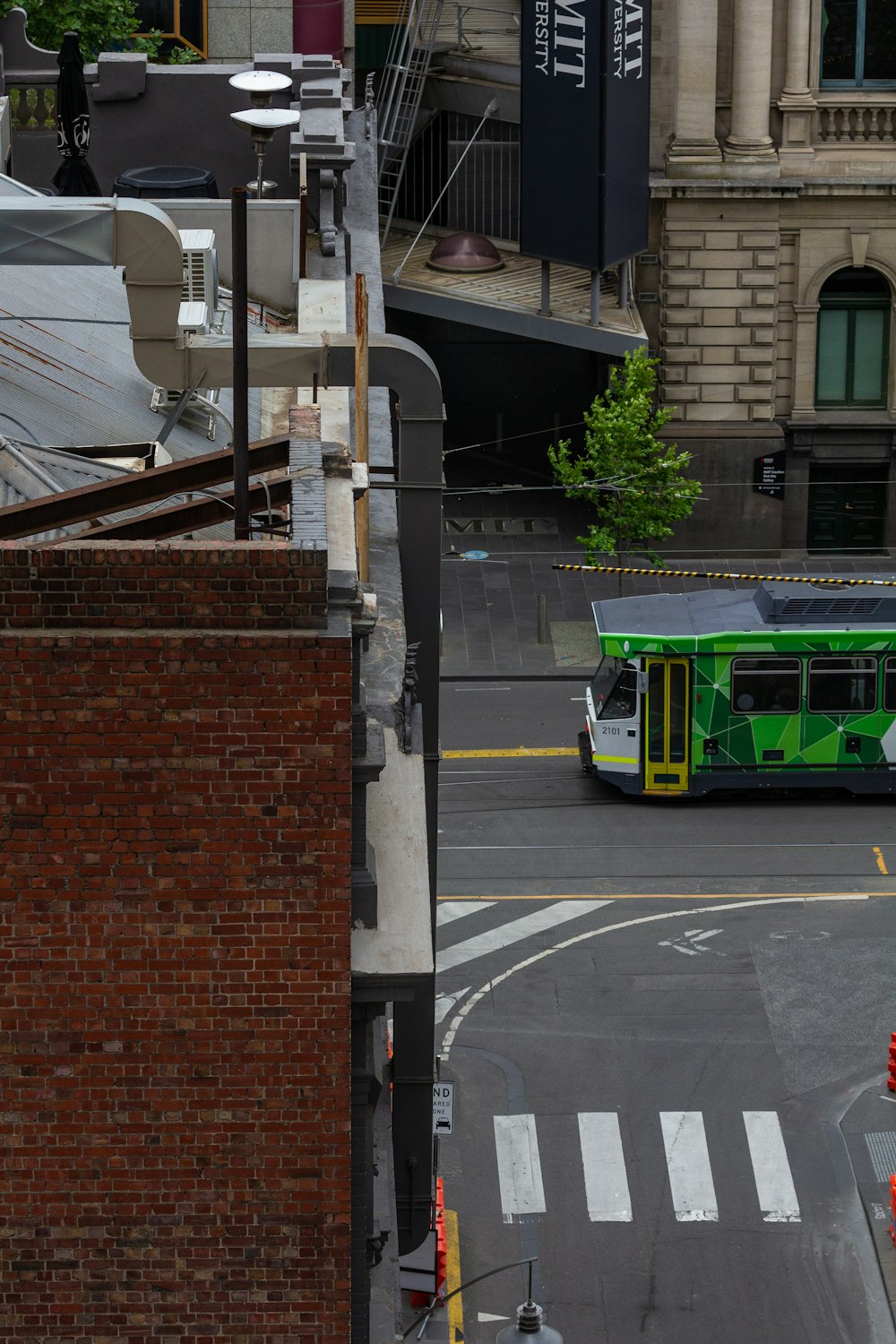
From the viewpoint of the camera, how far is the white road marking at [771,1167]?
1065 inches

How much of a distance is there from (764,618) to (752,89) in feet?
57.7

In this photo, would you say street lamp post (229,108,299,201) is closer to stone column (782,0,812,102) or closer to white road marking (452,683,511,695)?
white road marking (452,683,511,695)

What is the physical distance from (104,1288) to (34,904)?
2.57 metres

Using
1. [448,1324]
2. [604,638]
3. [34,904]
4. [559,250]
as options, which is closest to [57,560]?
[34,904]

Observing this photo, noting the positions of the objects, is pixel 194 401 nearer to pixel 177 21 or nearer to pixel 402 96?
pixel 402 96

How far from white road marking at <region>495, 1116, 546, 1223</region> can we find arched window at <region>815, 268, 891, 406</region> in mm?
29634

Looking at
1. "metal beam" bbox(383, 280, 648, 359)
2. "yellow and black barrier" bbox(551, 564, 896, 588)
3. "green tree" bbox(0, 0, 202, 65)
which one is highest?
"green tree" bbox(0, 0, 202, 65)

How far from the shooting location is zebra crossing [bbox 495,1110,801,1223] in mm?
27078

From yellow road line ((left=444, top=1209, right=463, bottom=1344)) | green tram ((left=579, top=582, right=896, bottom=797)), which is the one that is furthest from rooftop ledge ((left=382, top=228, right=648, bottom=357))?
yellow road line ((left=444, top=1209, right=463, bottom=1344))

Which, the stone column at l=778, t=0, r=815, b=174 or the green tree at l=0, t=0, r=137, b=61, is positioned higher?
the green tree at l=0, t=0, r=137, b=61

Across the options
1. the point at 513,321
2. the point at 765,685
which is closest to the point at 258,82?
the point at 765,685

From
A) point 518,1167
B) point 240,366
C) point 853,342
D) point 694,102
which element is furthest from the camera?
point 853,342

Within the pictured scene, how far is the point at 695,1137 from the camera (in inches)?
1126

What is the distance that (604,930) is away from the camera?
3469 centimetres
